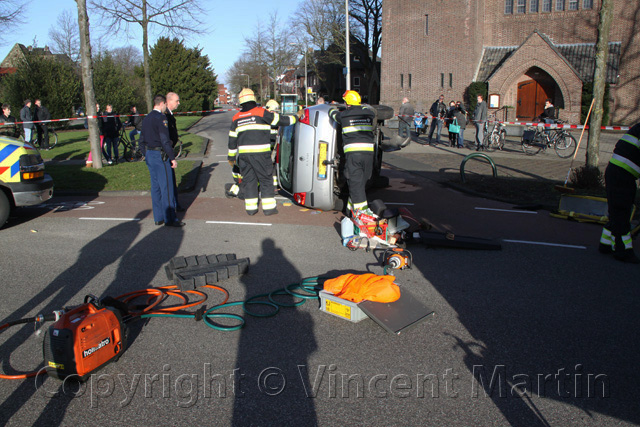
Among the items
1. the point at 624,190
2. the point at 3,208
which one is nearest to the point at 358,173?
the point at 624,190

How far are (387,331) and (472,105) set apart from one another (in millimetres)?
32384

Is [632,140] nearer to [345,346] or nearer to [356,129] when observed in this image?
[356,129]

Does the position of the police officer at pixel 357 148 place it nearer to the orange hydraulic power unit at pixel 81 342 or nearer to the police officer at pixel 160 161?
the police officer at pixel 160 161

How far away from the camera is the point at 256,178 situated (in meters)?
8.30

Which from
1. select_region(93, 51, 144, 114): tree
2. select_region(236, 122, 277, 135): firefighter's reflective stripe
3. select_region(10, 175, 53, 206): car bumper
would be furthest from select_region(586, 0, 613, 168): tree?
select_region(93, 51, 144, 114): tree

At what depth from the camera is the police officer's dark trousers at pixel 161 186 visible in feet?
25.6

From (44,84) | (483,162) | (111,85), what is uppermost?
(111,85)

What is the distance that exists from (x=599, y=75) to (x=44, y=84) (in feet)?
96.1

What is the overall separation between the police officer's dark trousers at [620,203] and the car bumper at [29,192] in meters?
8.61

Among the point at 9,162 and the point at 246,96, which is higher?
the point at 246,96

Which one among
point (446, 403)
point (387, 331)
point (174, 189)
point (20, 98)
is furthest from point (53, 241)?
point (20, 98)

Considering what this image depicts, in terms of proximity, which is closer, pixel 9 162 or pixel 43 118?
pixel 9 162

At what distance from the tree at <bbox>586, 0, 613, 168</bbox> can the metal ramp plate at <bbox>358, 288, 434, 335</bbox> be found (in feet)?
28.2

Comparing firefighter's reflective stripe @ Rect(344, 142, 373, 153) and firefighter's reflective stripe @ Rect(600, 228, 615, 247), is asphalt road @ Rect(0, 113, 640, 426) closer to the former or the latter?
firefighter's reflective stripe @ Rect(600, 228, 615, 247)
